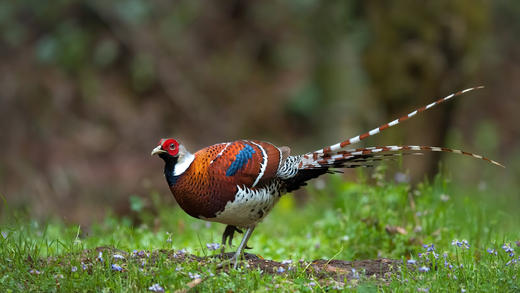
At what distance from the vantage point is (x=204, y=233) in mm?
6367

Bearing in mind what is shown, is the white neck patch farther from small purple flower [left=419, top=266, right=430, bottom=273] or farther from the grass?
small purple flower [left=419, top=266, right=430, bottom=273]

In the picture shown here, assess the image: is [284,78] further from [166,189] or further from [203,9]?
[166,189]

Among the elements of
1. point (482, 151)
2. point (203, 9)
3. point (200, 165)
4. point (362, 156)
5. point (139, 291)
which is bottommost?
point (139, 291)

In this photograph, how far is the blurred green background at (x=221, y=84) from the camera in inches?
315

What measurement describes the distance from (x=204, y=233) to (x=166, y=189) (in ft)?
15.3

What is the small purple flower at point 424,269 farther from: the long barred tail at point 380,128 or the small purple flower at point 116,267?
the small purple flower at point 116,267

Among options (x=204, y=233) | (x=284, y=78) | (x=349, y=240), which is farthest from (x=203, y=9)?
(x=349, y=240)

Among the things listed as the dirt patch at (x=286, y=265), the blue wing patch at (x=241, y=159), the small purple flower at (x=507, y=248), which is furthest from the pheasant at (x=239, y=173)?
the small purple flower at (x=507, y=248)

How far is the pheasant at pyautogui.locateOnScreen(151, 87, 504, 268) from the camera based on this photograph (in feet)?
14.3

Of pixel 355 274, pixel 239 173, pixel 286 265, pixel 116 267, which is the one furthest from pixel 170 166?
pixel 355 274

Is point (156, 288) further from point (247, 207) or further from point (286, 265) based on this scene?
point (247, 207)

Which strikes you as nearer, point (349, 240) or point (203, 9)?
point (349, 240)

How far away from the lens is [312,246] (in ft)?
18.6

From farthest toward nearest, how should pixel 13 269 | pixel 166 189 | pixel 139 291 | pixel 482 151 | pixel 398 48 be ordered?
pixel 482 151
pixel 166 189
pixel 398 48
pixel 13 269
pixel 139 291
